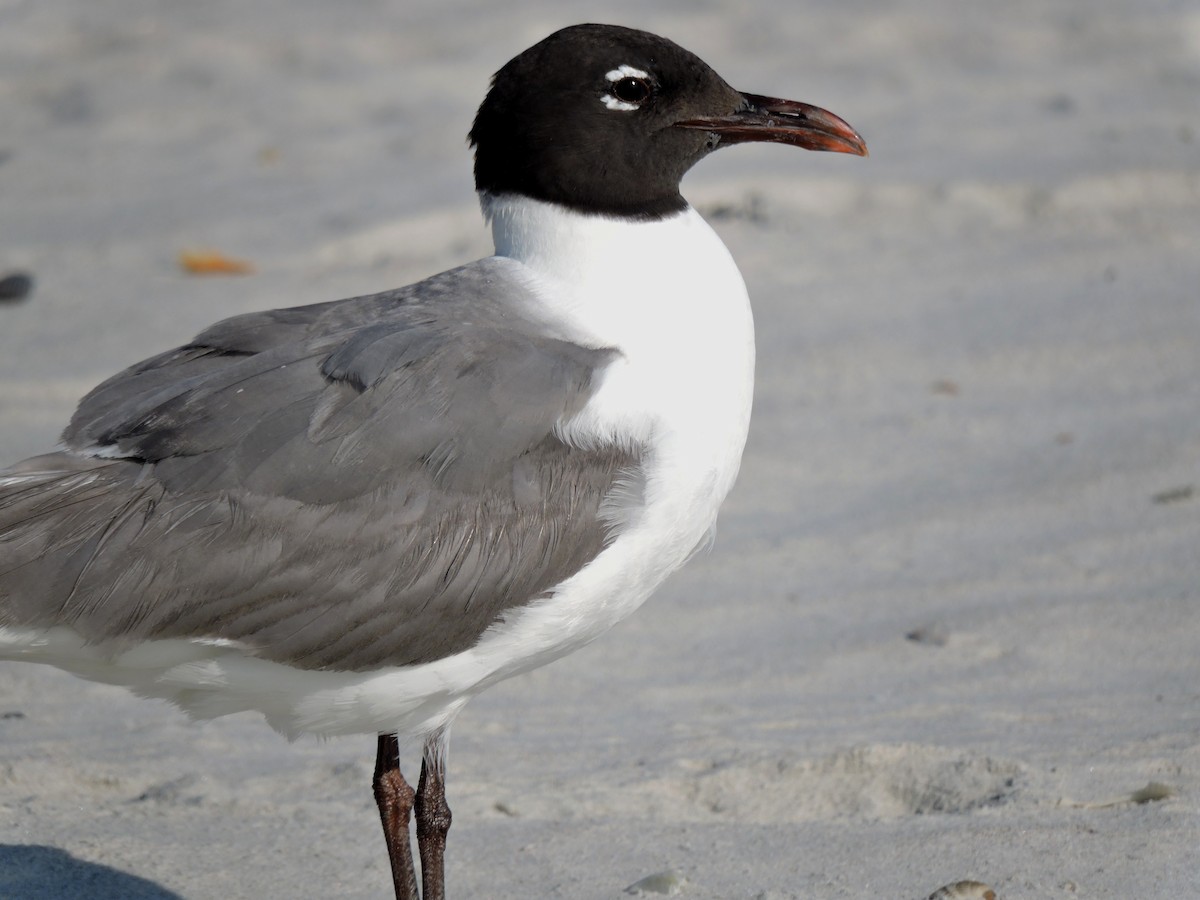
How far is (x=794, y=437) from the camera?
6250 mm

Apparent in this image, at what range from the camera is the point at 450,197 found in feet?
25.5

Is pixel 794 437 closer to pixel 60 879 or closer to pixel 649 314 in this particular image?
pixel 649 314

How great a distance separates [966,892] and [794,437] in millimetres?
2809

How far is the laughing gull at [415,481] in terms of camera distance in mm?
3295

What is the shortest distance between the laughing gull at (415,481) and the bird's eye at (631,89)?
17 mm

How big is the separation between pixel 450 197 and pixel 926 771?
4316 millimetres

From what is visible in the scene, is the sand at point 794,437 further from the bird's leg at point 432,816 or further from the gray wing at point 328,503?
the gray wing at point 328,503

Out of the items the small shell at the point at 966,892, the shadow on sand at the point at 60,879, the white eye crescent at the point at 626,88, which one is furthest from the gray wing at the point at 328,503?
the small shell at the point at 966,892

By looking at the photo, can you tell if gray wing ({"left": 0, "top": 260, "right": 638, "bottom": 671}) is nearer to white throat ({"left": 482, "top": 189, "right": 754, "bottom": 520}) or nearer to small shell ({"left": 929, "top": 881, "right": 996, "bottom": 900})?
white throat ({"left": 482, "top": 189, "right": 754, "bottom": 520})

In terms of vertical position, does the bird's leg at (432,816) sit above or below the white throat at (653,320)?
below

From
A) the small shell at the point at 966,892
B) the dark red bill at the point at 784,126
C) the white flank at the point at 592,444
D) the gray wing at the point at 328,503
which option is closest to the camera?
the gray wing at the point at 328,503

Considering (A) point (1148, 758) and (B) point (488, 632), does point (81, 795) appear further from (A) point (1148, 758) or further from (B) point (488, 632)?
(A) point (1148, 758)

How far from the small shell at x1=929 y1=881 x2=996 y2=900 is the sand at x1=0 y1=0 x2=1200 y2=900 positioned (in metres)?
0.05

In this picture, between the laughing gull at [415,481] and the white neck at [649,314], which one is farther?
the white neck at [649,314]
